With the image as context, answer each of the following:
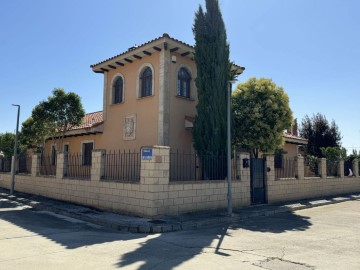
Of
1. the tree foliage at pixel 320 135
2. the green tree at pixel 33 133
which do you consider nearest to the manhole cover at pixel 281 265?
the green tree at pixel 33 133

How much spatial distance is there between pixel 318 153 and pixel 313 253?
26.7m

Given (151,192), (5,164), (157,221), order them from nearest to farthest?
(157,221)
(151,192)
(5,164)

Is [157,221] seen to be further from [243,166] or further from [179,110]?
[179,110]

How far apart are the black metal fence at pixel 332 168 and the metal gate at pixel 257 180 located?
729 centimetres

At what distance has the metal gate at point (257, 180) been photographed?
1383 centimetres

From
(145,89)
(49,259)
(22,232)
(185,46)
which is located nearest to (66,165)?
(145,89)

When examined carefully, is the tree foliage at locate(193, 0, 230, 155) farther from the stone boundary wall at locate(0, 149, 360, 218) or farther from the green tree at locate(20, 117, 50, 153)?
the green tree at locate(20, 117, 50, 153)

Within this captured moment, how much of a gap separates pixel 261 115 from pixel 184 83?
408 centimetres

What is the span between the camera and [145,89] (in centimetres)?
1580

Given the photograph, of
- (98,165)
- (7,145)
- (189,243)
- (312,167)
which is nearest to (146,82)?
(98,165)

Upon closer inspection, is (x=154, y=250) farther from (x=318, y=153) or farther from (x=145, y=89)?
(x=318, y=153)

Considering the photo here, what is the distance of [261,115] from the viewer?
14375mm

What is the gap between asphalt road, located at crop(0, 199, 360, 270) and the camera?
5.68 m

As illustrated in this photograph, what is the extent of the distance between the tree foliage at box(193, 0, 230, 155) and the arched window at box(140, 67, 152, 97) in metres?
2.77
